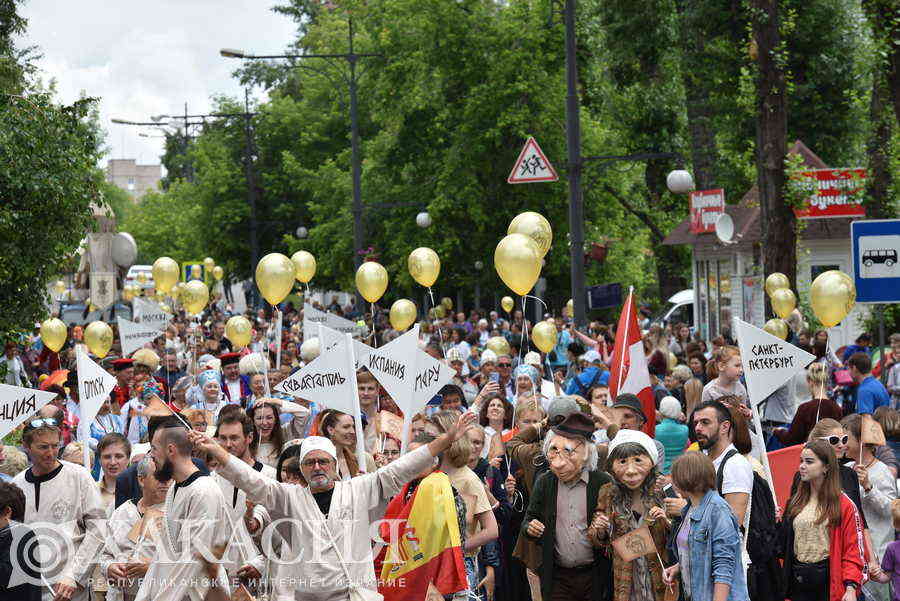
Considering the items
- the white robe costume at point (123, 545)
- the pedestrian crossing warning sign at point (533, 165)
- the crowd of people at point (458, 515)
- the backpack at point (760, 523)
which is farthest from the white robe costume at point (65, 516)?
the pedestrian crossing warning sign at point (533, 165)

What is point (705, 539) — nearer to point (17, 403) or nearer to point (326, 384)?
point (326, 384)

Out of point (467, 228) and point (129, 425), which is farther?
point (467, 228)

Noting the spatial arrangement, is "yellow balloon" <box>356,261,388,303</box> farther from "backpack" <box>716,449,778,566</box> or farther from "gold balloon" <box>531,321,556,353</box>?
"backpack" <box>716,449,778,566</box>

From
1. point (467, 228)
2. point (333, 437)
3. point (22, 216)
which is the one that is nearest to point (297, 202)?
point (467, 228)

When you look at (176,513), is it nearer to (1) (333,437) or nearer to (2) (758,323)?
(1) (333,437)

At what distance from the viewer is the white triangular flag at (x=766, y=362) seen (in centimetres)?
974

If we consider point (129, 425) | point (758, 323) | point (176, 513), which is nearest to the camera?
point (176, 513)

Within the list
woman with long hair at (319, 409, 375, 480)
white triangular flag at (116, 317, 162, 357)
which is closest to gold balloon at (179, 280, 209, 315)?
white triangular flag at (116, 317, 162, 357)

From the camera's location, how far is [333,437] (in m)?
8.33

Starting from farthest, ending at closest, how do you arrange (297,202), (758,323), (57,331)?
(297,202) < (758,323) < (57,331)

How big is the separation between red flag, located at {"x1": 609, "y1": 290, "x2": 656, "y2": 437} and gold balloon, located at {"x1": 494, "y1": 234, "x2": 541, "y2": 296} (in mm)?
998

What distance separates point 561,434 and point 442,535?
858 millimetres

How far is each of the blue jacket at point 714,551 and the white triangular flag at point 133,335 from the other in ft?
36.5

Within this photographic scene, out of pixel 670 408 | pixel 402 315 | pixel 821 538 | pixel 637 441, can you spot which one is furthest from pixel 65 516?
pixel 402 315
